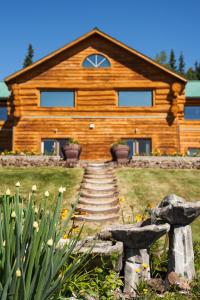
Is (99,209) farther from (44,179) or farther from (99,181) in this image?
(44,179)

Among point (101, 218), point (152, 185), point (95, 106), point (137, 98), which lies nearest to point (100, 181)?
point (152, 185)

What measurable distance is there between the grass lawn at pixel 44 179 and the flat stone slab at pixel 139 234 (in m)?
7.51

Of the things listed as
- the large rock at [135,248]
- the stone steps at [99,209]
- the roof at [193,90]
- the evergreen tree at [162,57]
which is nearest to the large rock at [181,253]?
the large rock at [135,248]

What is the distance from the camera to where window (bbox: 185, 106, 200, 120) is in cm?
2458

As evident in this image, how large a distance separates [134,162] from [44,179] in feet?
17.4

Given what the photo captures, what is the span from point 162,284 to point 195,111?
67.8 feet

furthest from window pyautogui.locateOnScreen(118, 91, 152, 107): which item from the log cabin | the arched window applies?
the arched window

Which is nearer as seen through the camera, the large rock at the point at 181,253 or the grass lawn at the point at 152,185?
the large rock at the point at 181,253

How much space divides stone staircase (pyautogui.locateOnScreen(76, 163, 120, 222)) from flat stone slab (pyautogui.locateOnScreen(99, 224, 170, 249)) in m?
4.84

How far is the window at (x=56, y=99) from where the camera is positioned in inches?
885

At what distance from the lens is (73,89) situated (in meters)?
22.5

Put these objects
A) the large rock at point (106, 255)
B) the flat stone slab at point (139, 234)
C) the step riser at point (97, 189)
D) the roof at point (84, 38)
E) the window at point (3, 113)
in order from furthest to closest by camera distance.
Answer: the window at point (3, 113), the roof at point (84, 38), the step riser at point (97, 189), the flat stone slab at point (139, 234), the large rock at point (106, 255)

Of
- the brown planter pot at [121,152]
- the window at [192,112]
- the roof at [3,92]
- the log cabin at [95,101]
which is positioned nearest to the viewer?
the brown planter pot at [121,152]

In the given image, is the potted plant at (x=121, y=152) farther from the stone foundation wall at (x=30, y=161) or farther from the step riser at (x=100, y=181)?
the stone foundation wall at (x=30, y=161)
